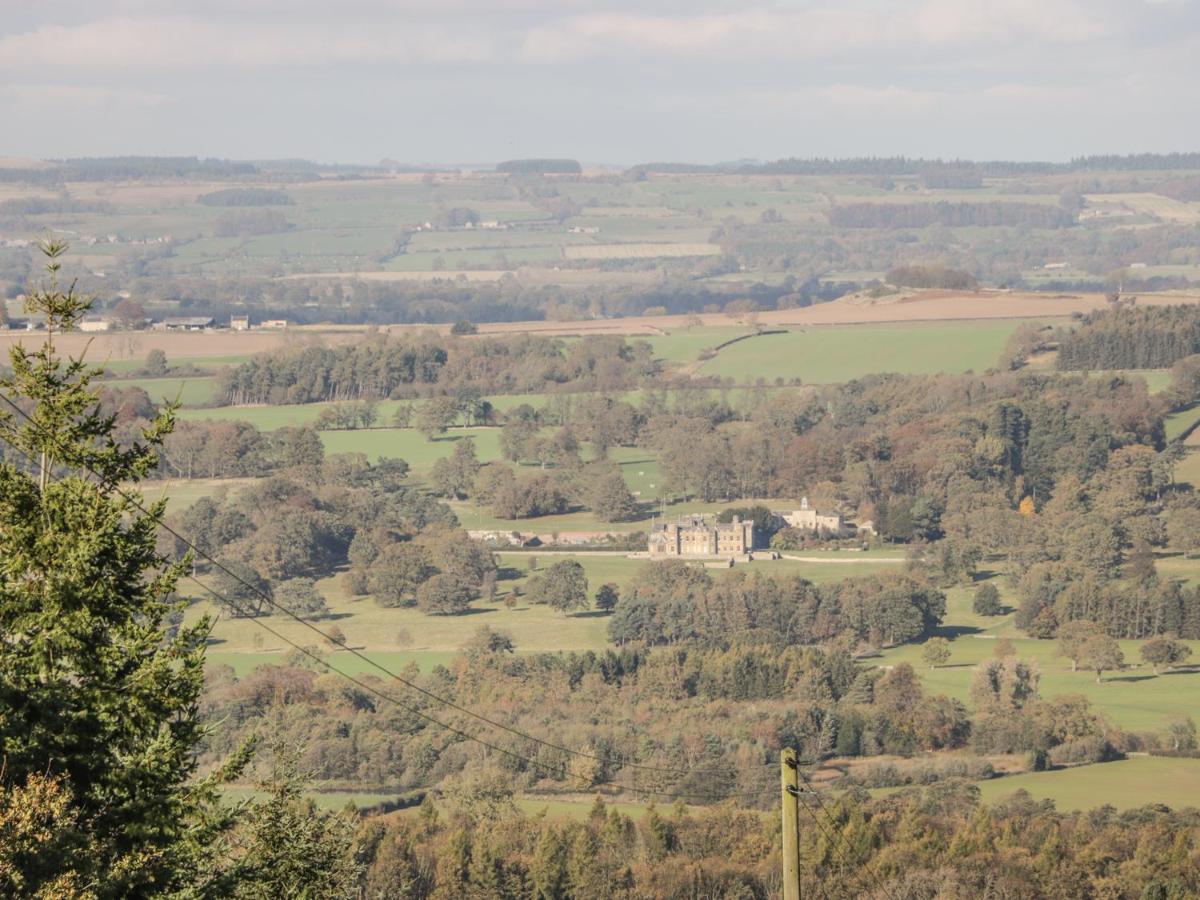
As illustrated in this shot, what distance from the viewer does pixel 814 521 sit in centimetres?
7438

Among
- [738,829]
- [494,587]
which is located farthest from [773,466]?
[738,829]

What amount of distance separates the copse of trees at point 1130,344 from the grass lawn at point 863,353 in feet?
13.9

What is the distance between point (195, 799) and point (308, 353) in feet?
315

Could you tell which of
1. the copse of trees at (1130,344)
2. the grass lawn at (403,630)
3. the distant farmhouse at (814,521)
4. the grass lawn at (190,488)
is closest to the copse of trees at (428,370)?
the grass lawn at (190,488)

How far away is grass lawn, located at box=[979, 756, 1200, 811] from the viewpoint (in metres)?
37.4

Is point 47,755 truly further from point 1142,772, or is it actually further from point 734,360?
point 734,360

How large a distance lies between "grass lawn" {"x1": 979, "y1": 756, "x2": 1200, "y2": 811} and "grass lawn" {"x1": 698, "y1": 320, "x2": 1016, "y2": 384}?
61.8 metres

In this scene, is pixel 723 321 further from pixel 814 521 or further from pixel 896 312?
pixel 814 521

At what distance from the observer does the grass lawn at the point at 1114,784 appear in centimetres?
3738

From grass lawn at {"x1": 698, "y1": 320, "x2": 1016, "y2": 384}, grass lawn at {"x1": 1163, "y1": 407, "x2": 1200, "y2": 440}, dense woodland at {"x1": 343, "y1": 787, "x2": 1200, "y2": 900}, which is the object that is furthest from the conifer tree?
grass lawn at {"x1": 698, "y1": 320, "x2": 1016, "y2": 384}

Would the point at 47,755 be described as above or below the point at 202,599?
above

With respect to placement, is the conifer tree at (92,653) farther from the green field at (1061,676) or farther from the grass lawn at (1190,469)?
the grass lawn at (1190,469)

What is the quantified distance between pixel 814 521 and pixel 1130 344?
1323 inches

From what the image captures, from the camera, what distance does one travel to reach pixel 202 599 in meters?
59.8
